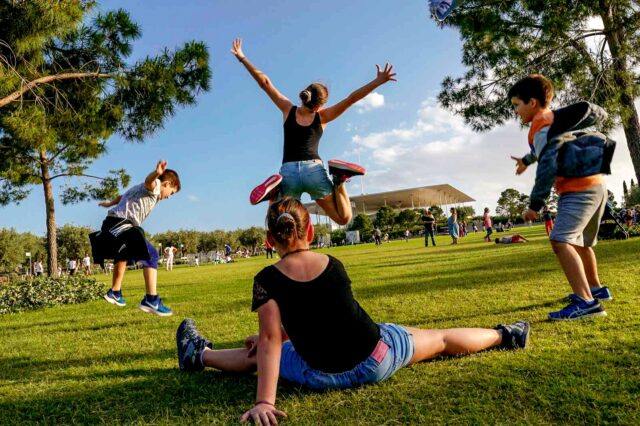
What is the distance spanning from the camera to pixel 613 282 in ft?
16.8

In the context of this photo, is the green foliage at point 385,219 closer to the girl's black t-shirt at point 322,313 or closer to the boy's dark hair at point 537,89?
the boy's dark hair at point 537,89

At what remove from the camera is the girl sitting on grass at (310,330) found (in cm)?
215

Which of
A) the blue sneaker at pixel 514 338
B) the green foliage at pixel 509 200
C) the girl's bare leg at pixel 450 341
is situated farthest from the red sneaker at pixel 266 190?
the green foliage at pixel 509 200

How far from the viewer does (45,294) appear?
31.2 feet

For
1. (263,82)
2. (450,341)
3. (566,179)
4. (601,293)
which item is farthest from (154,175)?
(601,293)

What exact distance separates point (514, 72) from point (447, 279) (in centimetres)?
774

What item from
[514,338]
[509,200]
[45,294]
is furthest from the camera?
[509,200]

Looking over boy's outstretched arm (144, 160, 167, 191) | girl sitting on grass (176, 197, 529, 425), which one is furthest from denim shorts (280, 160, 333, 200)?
girl sitting on grass (176, 197, 529, 425)

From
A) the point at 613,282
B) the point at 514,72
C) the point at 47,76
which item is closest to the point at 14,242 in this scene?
the point at 47,76

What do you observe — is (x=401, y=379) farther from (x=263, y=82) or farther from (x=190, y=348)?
(x=263, y=82)

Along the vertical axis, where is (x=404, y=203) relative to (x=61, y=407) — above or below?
above

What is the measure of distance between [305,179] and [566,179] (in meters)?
2.24

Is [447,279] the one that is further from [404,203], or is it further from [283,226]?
[404,203]

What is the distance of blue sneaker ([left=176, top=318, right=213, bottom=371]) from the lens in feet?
9.87
